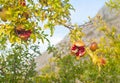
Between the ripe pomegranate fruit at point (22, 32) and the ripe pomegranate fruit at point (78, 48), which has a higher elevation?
the ripe pomegranate fruit at point (22, 32)

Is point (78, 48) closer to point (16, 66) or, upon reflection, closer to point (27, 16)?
point (27, 16)

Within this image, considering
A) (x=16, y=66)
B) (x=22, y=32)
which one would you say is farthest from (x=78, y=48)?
(x=16, y=66)

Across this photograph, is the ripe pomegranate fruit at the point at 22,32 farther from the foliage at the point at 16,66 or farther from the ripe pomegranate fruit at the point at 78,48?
the foliage at the point at 16,66

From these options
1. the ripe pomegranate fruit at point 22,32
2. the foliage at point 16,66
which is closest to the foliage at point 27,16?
the ripe pomegranate fruit at point 22,32

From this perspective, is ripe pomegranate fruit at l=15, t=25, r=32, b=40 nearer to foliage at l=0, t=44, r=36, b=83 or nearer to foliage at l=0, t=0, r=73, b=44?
foliage at l=0, t=0, r=73, b=44

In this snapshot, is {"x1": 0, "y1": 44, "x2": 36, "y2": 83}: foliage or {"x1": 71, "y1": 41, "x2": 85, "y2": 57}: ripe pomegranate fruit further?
{"x1": 0, "y1": 44, "x2": 36, "y2": 83}: foliage

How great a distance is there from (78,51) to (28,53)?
26.1 ft

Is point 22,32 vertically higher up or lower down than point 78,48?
higher up

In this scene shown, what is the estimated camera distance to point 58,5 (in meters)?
4.13

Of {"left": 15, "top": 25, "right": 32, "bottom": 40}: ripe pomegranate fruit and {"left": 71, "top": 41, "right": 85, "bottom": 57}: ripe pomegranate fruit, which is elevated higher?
{"left": 15, "top": 25, "right": 32, "bottom": 40}: ripe pomegranate fruit

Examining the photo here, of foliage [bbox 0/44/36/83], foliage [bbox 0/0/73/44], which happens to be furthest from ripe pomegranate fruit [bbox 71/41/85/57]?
foliage [bbox 0/44/36/83]

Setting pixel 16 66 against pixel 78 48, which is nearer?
pixel 78 48

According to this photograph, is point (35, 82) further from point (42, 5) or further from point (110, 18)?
point (110, 18)

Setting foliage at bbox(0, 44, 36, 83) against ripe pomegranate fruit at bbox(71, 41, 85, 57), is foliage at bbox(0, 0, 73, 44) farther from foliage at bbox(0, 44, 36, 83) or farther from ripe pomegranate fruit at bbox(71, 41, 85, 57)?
foliage at bbox(0, 44, 36, 83)
